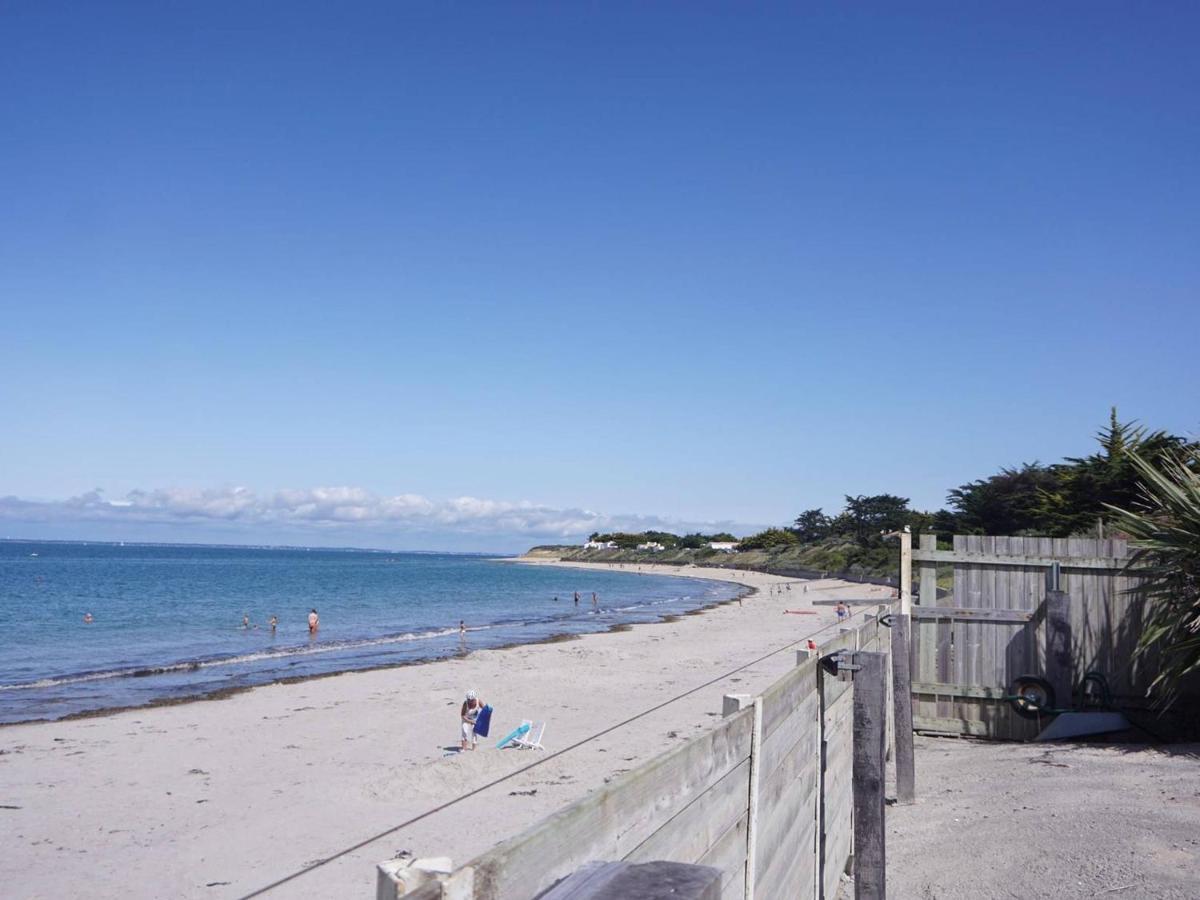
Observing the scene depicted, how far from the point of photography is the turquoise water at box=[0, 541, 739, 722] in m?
28.5

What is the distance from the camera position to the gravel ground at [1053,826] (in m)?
6.57

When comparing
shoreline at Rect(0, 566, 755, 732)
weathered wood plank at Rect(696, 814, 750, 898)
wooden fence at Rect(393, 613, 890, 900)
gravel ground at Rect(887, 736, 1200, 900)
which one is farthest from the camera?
shoreline at Rect(0, 566, 755, 732)

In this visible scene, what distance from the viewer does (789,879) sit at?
4.88m

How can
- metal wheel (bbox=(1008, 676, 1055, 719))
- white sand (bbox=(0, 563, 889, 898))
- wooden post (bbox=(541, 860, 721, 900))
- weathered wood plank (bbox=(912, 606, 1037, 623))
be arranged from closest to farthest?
wooden post (bbox=(541, 860, 721, 900)) < metal wheel (bbox=(1008, 676, 1055, 719)) < weathered wood plank (bbox=(912, 606, 1037, 623)) < white sand (bbox=(0, 563, 889, 898))

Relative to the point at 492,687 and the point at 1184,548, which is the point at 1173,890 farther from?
the point at 492,687

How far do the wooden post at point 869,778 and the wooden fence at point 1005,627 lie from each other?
17.3 ft

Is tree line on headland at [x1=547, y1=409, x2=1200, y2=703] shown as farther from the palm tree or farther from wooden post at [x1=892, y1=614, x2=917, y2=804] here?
wooden post at [x1=892, y1=614, x2=917, y2=804]

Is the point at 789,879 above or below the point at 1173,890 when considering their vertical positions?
above

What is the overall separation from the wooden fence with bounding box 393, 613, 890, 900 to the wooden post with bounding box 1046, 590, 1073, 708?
443cm

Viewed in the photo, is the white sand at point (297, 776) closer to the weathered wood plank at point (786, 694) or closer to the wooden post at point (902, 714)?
the weathered wood plank at point (786, 694)

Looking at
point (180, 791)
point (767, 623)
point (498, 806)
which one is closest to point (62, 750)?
point (180, 791)

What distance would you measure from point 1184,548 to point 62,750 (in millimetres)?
19425

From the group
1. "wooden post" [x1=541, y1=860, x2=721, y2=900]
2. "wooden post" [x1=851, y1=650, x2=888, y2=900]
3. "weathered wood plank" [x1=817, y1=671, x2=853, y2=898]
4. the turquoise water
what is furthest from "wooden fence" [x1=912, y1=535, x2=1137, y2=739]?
the turquoise water

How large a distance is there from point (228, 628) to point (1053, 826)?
45116 millimetres
